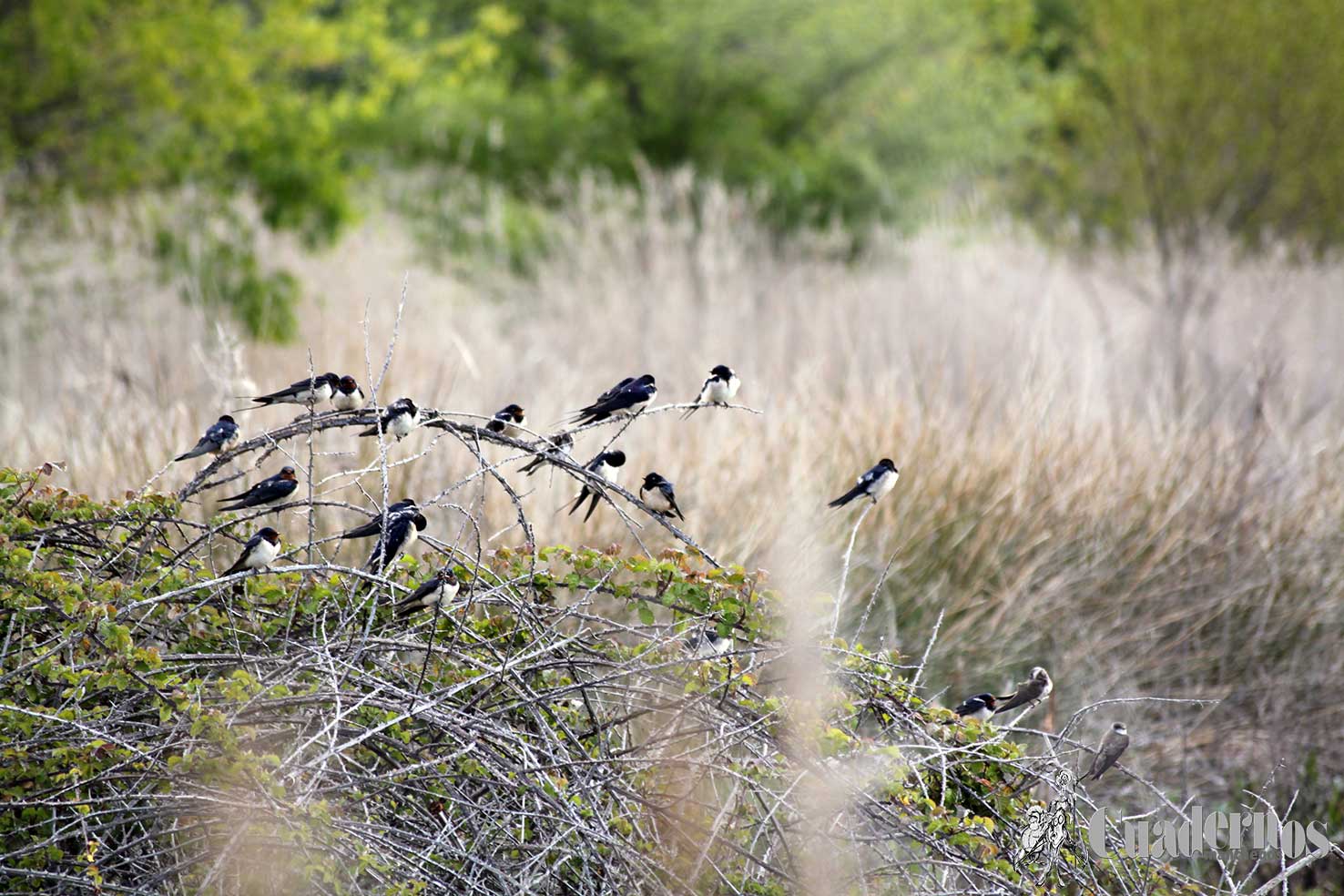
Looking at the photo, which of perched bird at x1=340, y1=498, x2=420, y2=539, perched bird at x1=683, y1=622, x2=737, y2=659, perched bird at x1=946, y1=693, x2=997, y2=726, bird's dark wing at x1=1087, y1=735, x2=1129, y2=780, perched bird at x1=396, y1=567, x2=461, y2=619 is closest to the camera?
perched bird at x1=396, y1=567, x2=461, y2=619

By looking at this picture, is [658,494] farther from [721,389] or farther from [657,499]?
[721,389]

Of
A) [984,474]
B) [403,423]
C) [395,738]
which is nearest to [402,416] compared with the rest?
[403,423]

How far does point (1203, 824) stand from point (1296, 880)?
36.1 inches

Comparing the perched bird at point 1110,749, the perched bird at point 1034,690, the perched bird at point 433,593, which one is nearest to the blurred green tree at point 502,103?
the perched bird at point 433,593

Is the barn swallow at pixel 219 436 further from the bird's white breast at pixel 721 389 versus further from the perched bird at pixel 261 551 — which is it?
the bird's white breast at pixel 721 389

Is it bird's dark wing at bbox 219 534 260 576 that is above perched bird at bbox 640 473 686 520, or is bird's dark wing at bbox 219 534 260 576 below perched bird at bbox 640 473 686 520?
above

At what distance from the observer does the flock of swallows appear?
3102 millimetres

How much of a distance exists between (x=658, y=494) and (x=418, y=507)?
1167 mm

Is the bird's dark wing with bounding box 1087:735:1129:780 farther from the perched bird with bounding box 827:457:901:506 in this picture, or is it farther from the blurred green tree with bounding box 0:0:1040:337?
the blurred green tree with bounding box 0:0:1040:337

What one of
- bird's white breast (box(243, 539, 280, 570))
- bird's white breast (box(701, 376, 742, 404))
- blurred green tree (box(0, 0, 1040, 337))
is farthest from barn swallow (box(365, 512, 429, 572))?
blurred green tree (box(0, 0, 1040, 337))

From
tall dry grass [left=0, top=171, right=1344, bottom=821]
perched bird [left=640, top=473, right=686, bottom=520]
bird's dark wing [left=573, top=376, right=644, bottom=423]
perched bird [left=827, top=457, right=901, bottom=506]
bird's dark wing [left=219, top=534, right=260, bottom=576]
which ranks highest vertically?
bird's dark wing [left=573, top=376, right=644, bottom=423]

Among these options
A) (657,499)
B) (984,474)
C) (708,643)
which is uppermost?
(657,499)

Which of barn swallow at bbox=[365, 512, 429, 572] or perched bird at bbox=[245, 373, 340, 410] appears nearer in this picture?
barn swallow at bbox=[365, 512, 429, 572]

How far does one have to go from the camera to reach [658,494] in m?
4.13
